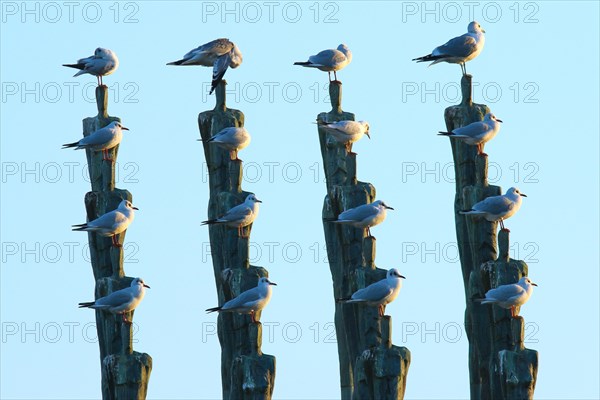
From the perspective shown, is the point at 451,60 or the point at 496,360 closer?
the point at 496,360

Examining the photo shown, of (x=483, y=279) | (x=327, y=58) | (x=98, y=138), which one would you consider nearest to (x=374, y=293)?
(x=483, y=279)

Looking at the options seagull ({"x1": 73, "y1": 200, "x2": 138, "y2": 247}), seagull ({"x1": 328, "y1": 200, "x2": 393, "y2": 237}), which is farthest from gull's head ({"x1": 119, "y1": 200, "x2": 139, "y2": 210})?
seagull ({"x1": 328, "y1": 200, "x2": 393, "y2": 237})

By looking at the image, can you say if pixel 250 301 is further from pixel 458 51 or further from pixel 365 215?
pixel 458 51

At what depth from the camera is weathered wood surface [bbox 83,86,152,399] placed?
47125mm

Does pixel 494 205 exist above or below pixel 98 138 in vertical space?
below

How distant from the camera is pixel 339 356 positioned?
5178 cm

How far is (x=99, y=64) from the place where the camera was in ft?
172

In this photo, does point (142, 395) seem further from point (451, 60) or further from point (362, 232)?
point (451, 60)

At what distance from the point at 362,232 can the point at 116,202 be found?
4.53m

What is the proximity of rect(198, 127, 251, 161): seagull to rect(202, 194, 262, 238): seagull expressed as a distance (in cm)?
105

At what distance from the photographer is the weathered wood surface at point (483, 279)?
46.9 meters

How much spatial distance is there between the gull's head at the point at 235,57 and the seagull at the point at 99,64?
216cm

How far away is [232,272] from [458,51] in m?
6.73

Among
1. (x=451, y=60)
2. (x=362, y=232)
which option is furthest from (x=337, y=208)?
(x=451, y=60)
